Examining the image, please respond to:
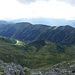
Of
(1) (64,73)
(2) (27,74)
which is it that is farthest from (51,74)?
(1) (64,73)

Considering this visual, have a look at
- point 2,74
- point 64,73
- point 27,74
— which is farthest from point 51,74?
point 2,74

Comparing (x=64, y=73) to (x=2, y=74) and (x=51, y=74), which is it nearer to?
(x=51, y=74)

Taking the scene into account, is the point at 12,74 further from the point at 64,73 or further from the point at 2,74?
the point at 64,73

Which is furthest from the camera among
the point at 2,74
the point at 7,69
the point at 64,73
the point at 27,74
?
the point at 64,73

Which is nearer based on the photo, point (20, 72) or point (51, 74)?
point (20, 72)

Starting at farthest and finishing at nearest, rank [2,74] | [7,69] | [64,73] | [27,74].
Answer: [64,73] < [27,74] < [7,69] < [2,74]

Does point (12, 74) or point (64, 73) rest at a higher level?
point (12, 74)

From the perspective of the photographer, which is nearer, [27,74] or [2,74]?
[2,74]

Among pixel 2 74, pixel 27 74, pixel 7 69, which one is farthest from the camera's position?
pixel 27 74

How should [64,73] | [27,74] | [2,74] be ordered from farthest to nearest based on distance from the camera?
[64,73] → [27,74] → [2,74]
